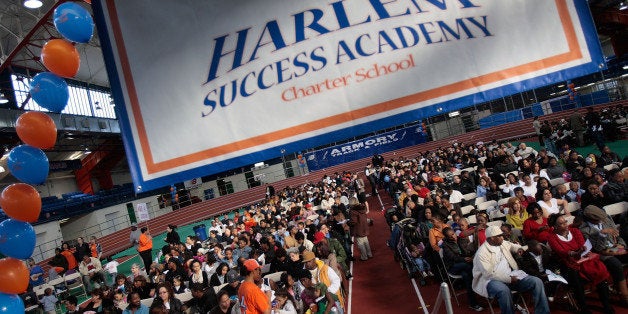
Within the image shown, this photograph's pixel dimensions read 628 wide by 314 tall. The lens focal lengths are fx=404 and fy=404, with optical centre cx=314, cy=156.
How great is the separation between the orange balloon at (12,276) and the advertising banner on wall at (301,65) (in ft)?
5.45

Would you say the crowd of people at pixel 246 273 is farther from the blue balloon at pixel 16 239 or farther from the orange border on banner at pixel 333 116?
the orange border on banner at pixel 333 116

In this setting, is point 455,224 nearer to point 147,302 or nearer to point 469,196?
point 469,196

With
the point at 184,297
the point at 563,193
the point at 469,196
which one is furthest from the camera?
the point at 469,196

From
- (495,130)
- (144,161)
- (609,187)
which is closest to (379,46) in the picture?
(144,161)

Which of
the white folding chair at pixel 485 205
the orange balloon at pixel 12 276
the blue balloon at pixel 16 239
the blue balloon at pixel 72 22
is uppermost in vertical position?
the blue balloon at pixel 72 22

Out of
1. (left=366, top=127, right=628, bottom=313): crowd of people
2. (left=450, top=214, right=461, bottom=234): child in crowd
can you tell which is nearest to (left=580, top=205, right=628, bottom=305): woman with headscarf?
(left=366, top=127, right=628, bottom=313): crowd of people

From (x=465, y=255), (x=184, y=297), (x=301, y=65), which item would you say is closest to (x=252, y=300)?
(x=184, y=297)

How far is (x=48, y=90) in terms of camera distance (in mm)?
3105

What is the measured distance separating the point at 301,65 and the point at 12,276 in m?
2.81

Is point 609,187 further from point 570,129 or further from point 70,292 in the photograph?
point 70,292

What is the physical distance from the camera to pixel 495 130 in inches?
1273

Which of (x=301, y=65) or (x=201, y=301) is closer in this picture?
(x=301, y=65)

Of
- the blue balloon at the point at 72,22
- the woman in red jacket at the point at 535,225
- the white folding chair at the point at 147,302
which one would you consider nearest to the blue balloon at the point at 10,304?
the blue balloon at the point at 72,22

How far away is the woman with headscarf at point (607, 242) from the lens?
603cm
